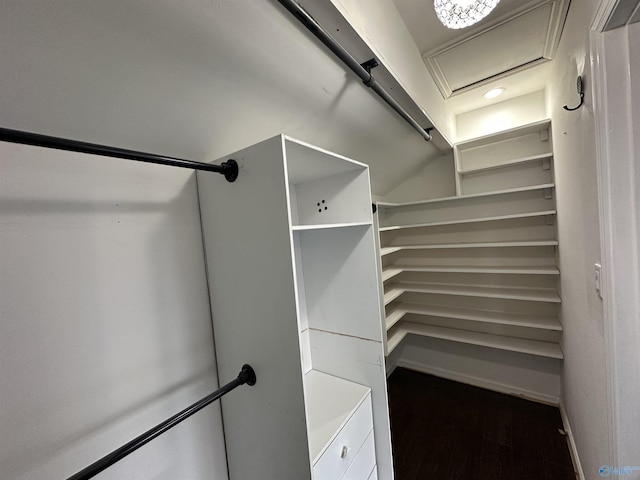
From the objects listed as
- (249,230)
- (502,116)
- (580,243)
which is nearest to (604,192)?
(580,243)

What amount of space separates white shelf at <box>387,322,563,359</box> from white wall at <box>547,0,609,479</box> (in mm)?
279

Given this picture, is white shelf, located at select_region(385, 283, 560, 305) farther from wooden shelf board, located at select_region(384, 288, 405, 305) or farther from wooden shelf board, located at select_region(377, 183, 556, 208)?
wooden shelf board, located at select_region(377, 183, 556, 208)

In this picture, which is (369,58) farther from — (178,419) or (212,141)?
(178,419)

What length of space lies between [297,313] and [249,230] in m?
0.33

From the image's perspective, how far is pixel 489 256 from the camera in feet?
8.02

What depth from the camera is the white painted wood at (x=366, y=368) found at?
4.17ft

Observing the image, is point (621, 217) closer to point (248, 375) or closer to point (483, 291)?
point (248, 375)

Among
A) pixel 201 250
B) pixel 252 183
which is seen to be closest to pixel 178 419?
pixel 201 250

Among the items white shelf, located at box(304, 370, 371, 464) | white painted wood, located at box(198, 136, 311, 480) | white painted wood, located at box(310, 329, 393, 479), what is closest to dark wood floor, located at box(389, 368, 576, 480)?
white painted wood, located at box(310, 329, 393, 479)

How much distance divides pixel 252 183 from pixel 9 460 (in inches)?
37.3

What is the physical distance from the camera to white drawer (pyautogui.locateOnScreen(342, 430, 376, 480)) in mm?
1132

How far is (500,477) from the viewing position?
1593mm

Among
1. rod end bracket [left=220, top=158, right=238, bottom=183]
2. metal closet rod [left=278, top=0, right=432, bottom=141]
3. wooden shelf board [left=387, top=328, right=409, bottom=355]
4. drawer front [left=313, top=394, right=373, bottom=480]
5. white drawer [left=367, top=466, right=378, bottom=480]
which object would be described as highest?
metal closet rod [left=278, top=0, right=432, bottom=141]

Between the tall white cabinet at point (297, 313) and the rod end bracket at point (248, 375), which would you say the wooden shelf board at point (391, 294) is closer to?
the tall white cabinet at point (297, 313)
